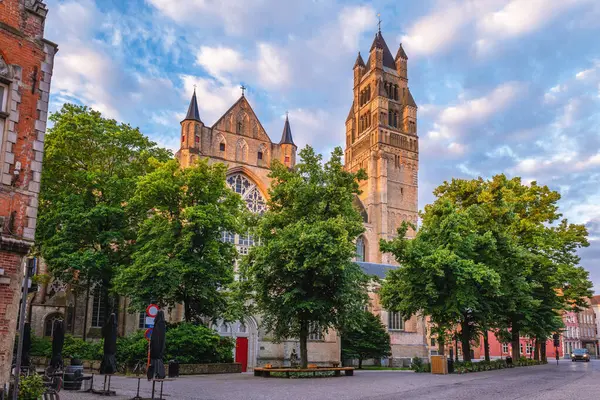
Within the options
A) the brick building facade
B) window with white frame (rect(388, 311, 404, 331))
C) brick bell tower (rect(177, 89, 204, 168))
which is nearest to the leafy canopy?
brick bell tower (rect(177, 89, 204, 168))

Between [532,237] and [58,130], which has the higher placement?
[58,130]

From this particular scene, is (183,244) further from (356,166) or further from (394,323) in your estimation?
(356,166)

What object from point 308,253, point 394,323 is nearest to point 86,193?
point 308,253

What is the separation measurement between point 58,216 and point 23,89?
1816 cm

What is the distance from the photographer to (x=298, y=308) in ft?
80.0

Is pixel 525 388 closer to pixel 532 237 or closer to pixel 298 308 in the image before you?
pixel 298 308

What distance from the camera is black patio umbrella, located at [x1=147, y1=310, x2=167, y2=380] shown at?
1286cm

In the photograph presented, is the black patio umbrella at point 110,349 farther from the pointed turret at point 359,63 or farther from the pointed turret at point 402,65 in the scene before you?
the pointed turret at point 359,63

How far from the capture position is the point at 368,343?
148 feet

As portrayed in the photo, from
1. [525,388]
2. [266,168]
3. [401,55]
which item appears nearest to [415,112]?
[401,55]

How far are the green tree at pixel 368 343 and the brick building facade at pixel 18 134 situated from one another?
118 ft

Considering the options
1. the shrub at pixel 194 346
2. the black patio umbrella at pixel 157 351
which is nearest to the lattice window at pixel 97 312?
the shrub at pixel 194 346

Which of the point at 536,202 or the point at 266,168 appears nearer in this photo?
the point at 536,202

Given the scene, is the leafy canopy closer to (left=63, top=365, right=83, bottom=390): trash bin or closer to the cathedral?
the cathedral
